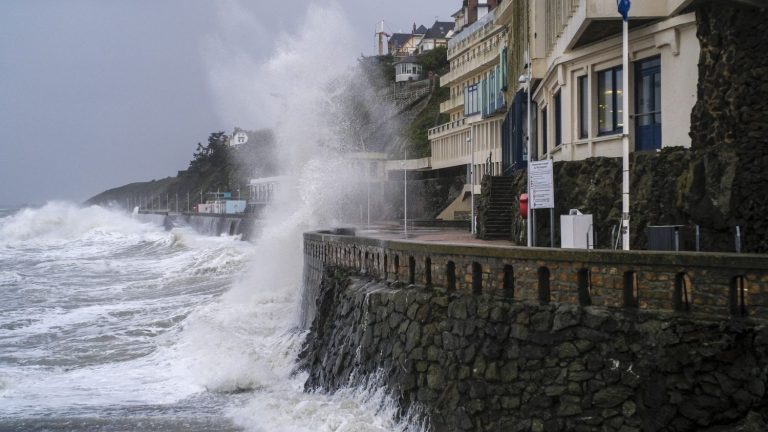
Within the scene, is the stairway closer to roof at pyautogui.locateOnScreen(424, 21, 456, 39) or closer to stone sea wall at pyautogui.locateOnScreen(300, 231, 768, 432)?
stone sea wall at pyautogui.locateOnScreen(300, 231, 768, 432)

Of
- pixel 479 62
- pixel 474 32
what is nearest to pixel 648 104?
pixel 479 62

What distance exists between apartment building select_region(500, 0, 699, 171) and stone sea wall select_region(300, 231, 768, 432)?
311 centimetres

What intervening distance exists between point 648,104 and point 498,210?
7.30 m

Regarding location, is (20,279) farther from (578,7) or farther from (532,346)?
(532,346)

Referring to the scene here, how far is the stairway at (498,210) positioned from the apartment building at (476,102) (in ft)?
21.7

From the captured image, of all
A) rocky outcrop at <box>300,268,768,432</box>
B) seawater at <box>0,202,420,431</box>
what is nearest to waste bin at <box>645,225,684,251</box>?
rocky outcrop at <box>300,268,768,432</box>

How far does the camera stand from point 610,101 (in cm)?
1634

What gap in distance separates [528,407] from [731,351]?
2.47 meters

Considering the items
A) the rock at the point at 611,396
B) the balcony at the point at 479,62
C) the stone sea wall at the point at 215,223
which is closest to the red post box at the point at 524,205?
the rock at the point at 611,396

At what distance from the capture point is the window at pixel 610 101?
16031 mm

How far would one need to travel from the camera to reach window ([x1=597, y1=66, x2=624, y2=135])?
16.0 meters

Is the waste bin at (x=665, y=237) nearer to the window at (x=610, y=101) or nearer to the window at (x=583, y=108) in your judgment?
the window at (x=610, y=101)

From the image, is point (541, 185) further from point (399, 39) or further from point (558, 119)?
point (399, 39)

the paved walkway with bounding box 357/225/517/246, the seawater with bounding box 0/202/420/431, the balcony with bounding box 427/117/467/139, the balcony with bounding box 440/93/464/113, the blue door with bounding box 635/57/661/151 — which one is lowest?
the seawater with bounding box 0/202/420/431
